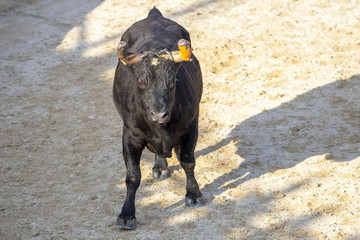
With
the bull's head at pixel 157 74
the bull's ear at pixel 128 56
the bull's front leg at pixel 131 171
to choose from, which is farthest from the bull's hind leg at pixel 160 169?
the bull's ear at pixel 128 56

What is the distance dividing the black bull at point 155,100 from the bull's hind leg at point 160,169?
588mm

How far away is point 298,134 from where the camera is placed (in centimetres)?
700

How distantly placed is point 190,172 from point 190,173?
0.03 ft

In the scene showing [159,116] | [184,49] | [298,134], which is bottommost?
[298,134]

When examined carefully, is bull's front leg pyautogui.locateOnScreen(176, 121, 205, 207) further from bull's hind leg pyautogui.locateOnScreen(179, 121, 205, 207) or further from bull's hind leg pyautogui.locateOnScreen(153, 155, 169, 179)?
bull's hind leg pyautogui.locateOnScreen(153, 155, 169, 179)

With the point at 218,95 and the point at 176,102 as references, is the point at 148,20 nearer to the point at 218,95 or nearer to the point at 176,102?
the point at 176,102

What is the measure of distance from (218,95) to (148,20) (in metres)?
2.25

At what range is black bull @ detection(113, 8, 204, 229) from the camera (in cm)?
475

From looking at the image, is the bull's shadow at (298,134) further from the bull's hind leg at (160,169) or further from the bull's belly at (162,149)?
the bull's belly at (162,149)

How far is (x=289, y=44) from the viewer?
941 centimetres

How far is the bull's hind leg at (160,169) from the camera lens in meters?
6.23

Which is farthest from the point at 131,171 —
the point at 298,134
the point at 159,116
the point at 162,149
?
the point at 298,134

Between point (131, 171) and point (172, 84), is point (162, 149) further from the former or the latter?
point (172, 84)

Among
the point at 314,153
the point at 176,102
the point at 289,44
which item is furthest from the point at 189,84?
the point at 289,44
